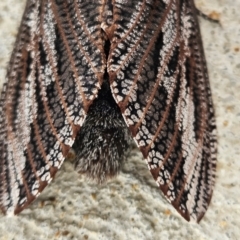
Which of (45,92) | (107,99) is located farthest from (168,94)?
(45,92)

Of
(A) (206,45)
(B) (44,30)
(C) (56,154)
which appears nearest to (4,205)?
(C) (56,154)

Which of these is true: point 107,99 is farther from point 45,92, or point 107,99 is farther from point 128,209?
point 128,209

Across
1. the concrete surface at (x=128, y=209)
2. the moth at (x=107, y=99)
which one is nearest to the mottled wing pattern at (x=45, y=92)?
the moth at (x=107, y=99)

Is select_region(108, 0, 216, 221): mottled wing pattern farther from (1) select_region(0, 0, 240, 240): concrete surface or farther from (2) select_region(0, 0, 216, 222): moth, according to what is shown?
(1) select_region(0, 0, 240, 240): concrete surface

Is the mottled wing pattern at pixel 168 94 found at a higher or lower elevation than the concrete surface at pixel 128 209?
higher

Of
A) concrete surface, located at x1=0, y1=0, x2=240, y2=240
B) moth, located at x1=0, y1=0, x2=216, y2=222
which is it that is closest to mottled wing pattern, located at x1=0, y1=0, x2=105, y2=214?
moth, located at x1=0, y1=0, x2=216, y2=222

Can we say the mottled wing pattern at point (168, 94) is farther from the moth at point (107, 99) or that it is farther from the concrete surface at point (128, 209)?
the concrete surface at point (128, 209)

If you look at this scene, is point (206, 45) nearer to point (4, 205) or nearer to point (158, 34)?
point (158, 34)
